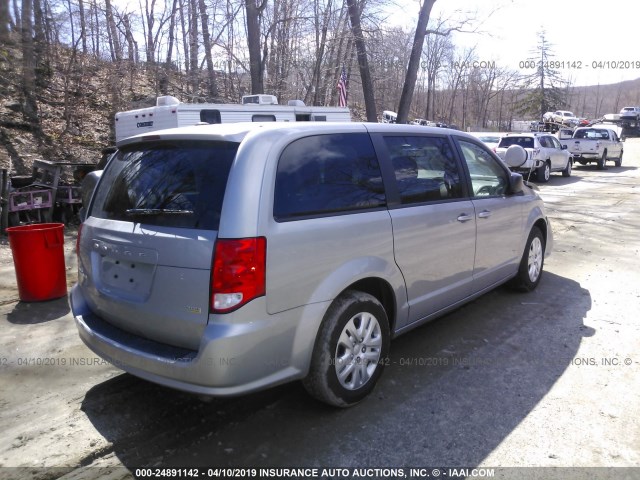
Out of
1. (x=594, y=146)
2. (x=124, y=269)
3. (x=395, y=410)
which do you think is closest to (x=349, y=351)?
(x=395, y=410)

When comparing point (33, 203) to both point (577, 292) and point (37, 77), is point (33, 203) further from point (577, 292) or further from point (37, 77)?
point (37, 77)

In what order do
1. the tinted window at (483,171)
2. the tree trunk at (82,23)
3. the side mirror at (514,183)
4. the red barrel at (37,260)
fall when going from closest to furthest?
the tinted window at (483,171)
the side mirror at (514,183)
the red barrel at (37,260)
the tree trunk at (82,23)

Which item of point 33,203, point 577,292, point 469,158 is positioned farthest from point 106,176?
point 33,203

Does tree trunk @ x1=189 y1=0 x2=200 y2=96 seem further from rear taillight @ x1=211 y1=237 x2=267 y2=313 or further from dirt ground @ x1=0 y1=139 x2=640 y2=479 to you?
rear taillight @ x1=211 y1=237 x2=267 y2=313

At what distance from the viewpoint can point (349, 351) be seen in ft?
10.6

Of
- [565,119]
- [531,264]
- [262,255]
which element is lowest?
[531,264]

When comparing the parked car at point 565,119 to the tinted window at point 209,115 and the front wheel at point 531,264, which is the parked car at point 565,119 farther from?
the front wheel at point 531,264

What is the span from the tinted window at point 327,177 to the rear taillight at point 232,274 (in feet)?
0.99

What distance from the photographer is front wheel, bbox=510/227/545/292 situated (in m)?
5.44

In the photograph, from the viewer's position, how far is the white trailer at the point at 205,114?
9969 mm

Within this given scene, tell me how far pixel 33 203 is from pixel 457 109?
231 ft

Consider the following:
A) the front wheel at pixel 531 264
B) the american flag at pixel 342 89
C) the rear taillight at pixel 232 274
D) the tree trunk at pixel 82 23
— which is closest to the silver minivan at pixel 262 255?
the rear taillight at pixel 232 274

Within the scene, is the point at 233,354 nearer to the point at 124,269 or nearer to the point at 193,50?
the point at 124,269

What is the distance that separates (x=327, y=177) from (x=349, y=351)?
3.64 feet
